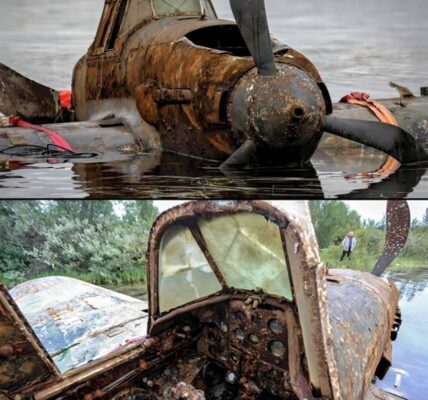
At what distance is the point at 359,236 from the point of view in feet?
10.8

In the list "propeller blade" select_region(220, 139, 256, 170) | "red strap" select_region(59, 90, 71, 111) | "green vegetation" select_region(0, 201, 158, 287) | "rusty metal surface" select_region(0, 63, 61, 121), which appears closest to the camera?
"green vegetation" select_region(0, 201, 158, 287)

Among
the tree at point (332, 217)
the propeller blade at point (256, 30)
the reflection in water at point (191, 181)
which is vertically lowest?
the tree at point (332, 217)

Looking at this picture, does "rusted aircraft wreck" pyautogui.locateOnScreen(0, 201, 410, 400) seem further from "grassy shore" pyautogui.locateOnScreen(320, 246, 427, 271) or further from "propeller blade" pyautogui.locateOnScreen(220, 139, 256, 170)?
"propeller blade" pyautogui.locateOnScreen(220, 139, 256, 170)

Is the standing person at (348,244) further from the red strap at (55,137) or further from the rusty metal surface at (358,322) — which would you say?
the red strap at (55,137)

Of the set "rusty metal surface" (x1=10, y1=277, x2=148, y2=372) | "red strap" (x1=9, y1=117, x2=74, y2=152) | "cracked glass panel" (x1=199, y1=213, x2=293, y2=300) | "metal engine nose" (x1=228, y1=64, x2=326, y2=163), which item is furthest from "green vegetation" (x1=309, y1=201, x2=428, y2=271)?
"rusty metal surface" (x1=10, y1=277, x2=148, y2=372)

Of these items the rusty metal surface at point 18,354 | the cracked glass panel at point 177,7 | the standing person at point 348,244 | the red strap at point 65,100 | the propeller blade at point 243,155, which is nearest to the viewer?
the rusty metal surface at point 18,354

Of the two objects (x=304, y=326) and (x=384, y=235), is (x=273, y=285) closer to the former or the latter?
(x=304, y=326)

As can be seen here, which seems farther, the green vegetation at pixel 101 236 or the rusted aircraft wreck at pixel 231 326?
the green vegetation at pixel 101 236

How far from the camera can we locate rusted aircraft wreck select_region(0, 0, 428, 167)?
3092 mm

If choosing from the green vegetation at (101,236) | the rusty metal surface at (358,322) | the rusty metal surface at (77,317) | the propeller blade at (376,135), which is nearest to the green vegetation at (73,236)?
the green vegetation at (101,236)

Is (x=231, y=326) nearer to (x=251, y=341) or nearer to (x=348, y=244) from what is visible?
(x=251, y=341)

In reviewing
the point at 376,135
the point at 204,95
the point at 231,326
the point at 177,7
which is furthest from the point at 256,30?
the point at 177,7

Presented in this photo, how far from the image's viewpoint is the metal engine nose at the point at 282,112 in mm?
2977

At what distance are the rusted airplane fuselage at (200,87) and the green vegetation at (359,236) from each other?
665 mm
